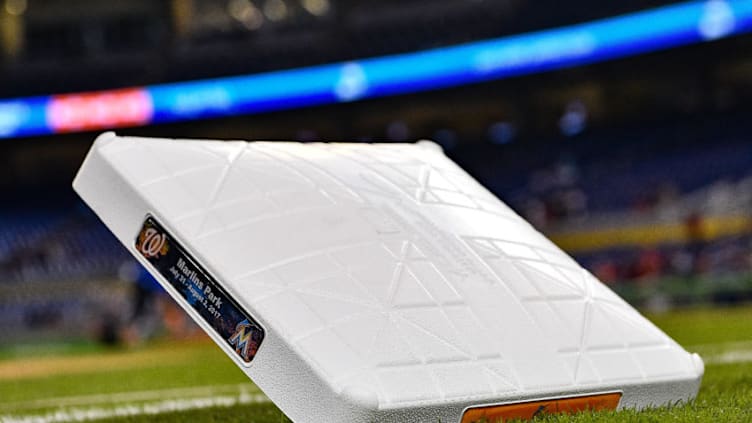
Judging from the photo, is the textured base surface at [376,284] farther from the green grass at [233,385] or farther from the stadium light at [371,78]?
the stadium light at [371,78]

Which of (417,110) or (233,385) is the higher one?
(233,385)

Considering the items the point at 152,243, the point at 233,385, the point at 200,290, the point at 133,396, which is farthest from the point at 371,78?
the point at 200,290

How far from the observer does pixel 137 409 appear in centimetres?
418

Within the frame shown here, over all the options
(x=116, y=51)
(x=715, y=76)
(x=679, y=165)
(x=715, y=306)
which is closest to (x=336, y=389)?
(x=715, y=306)

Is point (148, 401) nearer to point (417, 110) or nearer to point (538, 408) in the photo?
point (538, 408)

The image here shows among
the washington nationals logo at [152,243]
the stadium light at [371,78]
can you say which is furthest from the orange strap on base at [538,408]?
the stadium light at [371,78]

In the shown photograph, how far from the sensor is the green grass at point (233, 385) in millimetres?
2471

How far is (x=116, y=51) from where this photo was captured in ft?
71.8

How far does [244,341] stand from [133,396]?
325 cm

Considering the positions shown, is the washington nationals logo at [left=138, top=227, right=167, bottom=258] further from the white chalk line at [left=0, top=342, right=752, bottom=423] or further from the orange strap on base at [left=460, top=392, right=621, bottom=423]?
the white chalk line at [left=0, top=342, right=752, bottom=423]

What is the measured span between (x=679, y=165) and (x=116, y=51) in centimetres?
1195

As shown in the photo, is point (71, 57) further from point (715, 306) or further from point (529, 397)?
point (529, 397)

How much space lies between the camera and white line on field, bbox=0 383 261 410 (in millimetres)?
4945

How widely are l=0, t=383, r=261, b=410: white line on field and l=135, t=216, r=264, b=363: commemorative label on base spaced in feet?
7.96
